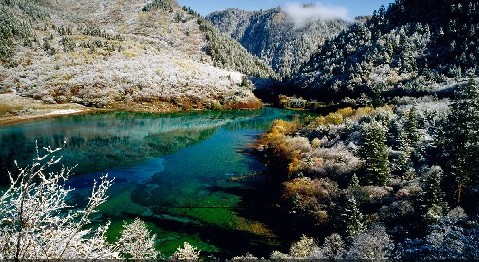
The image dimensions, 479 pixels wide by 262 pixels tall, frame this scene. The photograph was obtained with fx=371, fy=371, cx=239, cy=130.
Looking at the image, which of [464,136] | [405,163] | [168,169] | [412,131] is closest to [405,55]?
[412,131]

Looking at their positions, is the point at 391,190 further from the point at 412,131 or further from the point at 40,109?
the point at 40,109

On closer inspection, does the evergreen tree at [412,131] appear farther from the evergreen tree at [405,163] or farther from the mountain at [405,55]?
the mountain at [405,55]

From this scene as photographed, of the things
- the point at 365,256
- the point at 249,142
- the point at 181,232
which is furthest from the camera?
the point at 249,142

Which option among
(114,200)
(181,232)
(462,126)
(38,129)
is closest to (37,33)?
(38,129)

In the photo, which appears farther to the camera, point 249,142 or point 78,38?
point 78,38

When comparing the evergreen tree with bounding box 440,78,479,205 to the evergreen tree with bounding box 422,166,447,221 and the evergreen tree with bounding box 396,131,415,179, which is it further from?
the evergreen tree with bounding box 396,131,415,179

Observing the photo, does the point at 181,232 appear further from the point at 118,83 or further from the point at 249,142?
the point at 118,83

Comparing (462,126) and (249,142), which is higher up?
(462,126)
